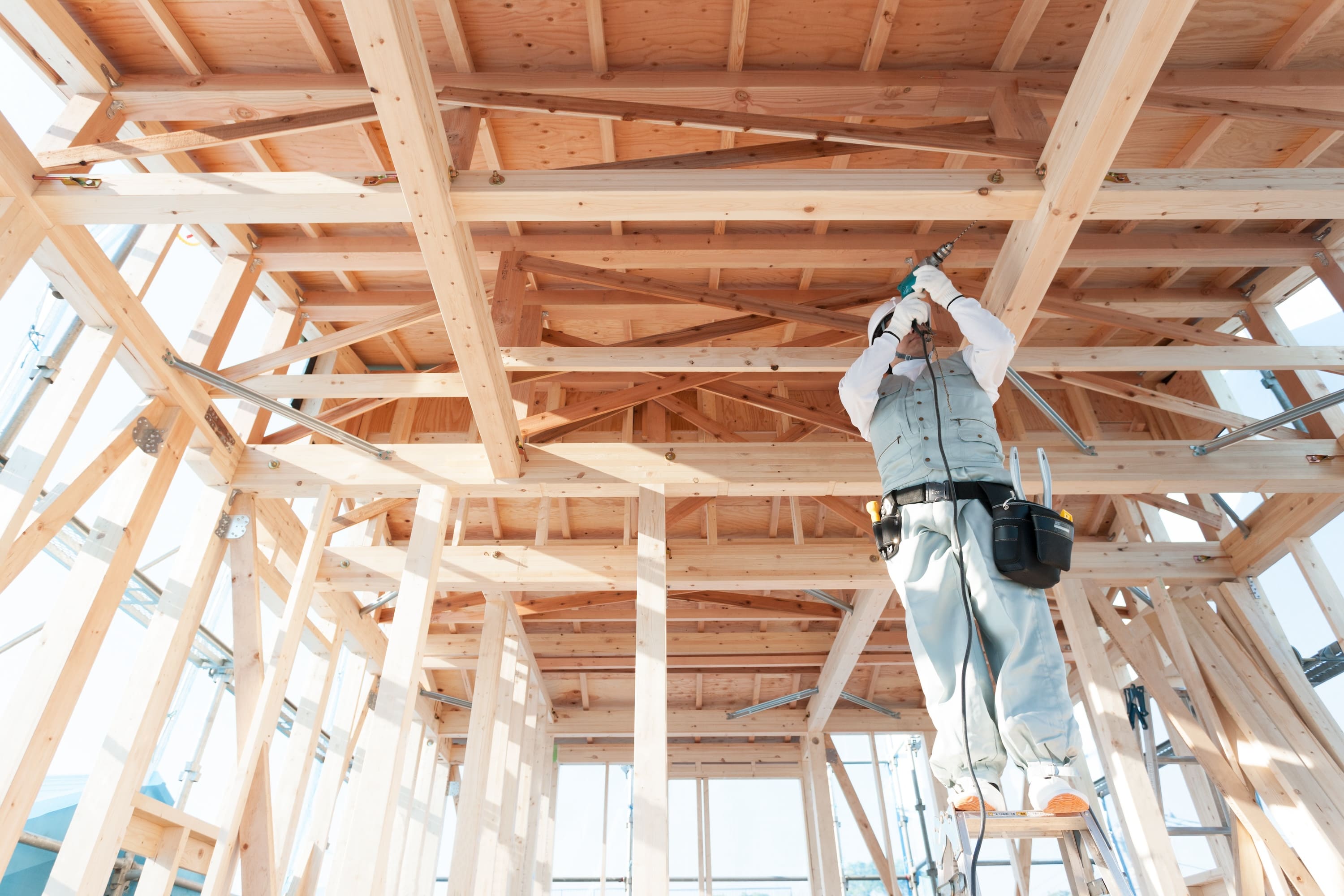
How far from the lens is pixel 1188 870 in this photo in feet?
24.9

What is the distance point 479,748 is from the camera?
5.60 meters

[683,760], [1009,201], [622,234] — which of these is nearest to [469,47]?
[622,234]

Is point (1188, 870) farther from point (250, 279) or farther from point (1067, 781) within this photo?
point (250, 279)

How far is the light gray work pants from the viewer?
2.32m

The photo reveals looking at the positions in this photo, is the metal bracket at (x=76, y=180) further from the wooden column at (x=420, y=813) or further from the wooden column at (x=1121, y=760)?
the wooden column at (x=420, y=813)

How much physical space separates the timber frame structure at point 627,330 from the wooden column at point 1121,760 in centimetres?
2

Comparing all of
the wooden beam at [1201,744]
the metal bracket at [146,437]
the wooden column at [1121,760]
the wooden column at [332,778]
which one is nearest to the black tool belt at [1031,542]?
the wooden column at [1121,760]

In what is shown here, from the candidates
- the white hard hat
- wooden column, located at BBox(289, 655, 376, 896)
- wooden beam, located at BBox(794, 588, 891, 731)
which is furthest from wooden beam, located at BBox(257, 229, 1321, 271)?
wooden column, located at BBox(289, 655, 376, 896)

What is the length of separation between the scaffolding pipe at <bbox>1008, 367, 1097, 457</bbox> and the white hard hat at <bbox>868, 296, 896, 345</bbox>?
1.01 m

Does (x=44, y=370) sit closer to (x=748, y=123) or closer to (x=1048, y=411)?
(x=748, y=123)

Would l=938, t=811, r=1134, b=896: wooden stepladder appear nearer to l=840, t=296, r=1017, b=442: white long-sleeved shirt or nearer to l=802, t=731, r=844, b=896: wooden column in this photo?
l=840, t=296, r=1017, b=442: white long-sleeved shirt

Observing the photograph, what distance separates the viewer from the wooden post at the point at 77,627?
11.0ft

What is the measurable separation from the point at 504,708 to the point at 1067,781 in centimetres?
513

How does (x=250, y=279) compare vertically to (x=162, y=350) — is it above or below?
above
